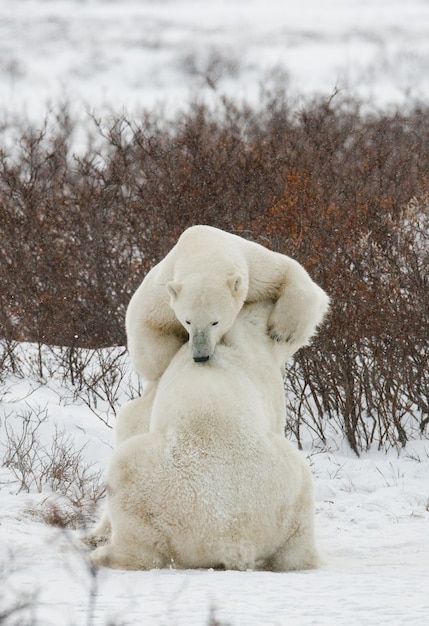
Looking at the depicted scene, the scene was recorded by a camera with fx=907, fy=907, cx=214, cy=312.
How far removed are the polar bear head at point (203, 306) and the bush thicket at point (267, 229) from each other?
4.00 metres

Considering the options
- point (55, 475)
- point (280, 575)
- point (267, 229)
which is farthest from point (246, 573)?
point (267, 229)

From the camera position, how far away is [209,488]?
3051mm

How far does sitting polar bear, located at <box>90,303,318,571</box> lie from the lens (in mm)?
3045

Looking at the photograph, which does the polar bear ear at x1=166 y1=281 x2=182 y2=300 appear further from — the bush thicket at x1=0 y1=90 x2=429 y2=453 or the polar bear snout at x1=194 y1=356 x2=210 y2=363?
the bush thicket at x1=0 y1=90 x2=429 y2=453

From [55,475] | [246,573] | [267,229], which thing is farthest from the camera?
[267,229]

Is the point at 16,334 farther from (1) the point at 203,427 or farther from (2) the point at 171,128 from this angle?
(2) the point at 171,128

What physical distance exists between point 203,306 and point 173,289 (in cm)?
12

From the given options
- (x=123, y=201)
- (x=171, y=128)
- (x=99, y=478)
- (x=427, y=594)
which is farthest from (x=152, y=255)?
(x=427, y=594)

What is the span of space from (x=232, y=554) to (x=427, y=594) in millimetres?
757

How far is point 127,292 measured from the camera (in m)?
9.67

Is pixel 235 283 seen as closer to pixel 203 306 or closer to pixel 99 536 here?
pixel 203 306

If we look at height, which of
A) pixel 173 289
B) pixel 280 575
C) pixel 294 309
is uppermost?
pixel 173 289

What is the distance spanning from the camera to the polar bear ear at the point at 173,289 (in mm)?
3170

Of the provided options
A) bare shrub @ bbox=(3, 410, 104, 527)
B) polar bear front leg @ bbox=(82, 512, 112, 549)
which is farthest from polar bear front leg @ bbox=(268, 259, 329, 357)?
bare shrub @ bbox=(3, 410, 104, 527)
